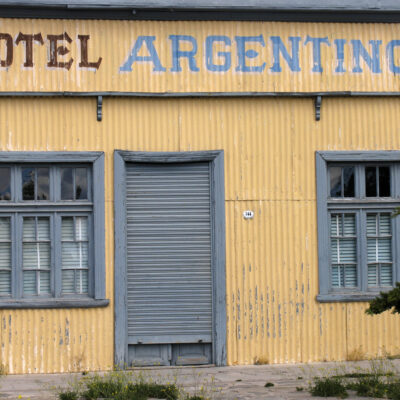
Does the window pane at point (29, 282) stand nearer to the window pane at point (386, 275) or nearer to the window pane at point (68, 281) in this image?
the window pane at point (68, 281)

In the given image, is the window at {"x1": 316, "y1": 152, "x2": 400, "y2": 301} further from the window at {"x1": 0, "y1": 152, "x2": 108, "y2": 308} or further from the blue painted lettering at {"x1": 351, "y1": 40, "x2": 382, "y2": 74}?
the window at {"x1": 0, "y1": 152, "x2": 108, "y2": 308}

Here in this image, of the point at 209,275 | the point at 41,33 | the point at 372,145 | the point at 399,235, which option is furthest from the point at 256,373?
the point at 41,33

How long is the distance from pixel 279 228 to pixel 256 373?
2.28 m

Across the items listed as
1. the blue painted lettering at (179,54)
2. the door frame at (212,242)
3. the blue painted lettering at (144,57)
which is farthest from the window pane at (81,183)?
the blue painted lettering at (179,54)

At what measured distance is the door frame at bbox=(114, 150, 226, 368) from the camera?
10.5 meters

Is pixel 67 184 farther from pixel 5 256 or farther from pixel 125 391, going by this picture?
pixel 125 391

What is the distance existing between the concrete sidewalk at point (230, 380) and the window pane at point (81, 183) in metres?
2.73

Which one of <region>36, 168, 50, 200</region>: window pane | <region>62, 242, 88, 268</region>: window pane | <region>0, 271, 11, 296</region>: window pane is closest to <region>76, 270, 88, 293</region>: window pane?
<region>62, 242, 88, 268</region>: window pane

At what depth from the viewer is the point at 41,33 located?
34.9 ft

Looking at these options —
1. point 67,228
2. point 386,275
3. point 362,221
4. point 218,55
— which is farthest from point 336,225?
point 67,228

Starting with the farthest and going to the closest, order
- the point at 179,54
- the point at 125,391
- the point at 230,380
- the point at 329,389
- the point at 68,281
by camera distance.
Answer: the point at 179,54 → the point at 68,281 → the point at 230,380 → the point at 329,389 → the point at 125,391

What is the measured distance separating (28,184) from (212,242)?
118 inches

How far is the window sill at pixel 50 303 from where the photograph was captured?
1037 cm

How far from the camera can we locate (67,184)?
10.8m
